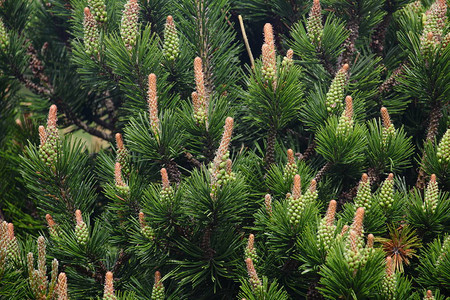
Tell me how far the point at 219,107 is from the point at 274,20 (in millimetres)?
609

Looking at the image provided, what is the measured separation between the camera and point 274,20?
7.50 feet

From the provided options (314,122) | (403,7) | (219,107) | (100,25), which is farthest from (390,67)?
(100,25)

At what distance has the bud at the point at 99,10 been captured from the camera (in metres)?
2.02

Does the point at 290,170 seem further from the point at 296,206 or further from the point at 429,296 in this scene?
the point at 429,296

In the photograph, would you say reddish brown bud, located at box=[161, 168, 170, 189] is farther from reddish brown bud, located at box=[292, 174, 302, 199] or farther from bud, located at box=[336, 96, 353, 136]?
bud, located at box=[336, 96, 353, 136]

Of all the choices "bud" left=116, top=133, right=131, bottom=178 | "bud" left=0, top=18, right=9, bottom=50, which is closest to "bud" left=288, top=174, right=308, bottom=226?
"bud" left=116, top=133, right=131, bottom=178

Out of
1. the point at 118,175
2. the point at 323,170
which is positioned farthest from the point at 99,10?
the point at 323,170

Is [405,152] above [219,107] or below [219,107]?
below

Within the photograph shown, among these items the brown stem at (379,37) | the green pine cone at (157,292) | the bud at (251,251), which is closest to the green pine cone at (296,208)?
the bud at (251,251)

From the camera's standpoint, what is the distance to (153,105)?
1775 millimetres

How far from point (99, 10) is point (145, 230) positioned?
0.81 m

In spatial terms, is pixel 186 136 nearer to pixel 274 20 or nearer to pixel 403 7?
pixel 274 20

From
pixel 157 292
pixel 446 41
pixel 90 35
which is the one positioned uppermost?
pixel 446 41

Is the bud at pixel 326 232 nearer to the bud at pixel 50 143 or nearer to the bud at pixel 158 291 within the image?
the bud at pixel 158 291
